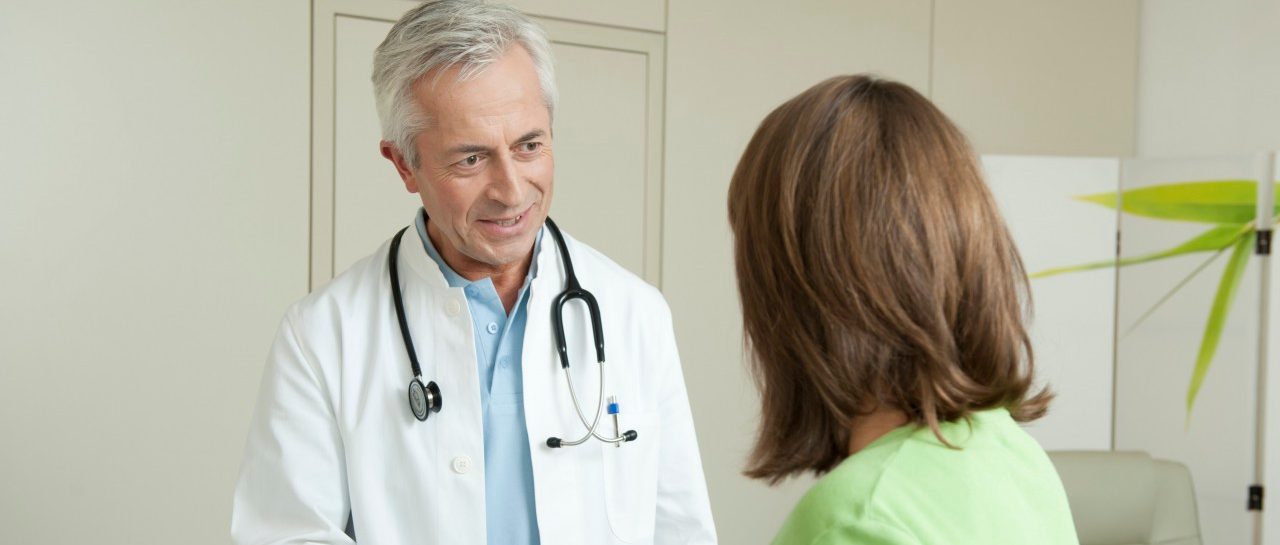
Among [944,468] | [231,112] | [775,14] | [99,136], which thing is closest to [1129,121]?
[775,14]

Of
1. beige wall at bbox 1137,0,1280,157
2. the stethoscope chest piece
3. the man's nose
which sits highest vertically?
beige wall at bbox 1137,0,1280,157

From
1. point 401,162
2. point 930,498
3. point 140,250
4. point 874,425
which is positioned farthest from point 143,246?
point 930,498

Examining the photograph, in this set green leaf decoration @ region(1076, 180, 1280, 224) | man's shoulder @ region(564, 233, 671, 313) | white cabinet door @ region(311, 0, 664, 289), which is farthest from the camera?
green leaf decoration @ region(1076, 180, 1280, 224)

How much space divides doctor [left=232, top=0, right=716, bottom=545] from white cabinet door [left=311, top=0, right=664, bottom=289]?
1441 mm

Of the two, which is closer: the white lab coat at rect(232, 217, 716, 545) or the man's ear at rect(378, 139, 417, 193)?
the white lab coat at rect(232, 217, 716, 545)

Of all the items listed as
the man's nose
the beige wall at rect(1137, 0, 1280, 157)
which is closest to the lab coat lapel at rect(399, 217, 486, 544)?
the man's nose

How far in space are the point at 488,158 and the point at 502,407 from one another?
35cm

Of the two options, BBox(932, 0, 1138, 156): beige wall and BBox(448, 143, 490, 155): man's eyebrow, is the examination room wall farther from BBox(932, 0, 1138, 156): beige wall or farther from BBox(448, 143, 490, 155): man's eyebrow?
BBox(448, 143, 490, 155): man's eyebrow

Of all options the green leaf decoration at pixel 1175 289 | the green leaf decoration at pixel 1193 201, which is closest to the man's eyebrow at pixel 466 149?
the green leaf decoration at pixel 1193 201

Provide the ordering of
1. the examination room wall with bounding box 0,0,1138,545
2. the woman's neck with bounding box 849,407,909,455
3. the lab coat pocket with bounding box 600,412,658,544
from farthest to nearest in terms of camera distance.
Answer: the examination room wall with bounding box 0,0,1138,545 < the lab coat pocket with bounding box 600,412,658,544 < the woman's neck with bounding box 849,407,909,455

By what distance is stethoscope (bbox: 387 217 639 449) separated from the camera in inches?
59.2

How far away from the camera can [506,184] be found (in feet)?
4.95

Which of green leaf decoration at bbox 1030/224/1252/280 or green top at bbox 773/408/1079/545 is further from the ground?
green leaf decoration at bbox 1030/224/1252/280

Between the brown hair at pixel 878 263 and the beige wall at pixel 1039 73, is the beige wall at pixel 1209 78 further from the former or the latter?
the brown hair at pixel 878 263
